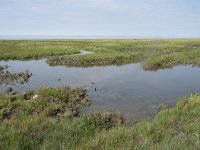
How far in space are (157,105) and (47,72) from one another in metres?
17.6

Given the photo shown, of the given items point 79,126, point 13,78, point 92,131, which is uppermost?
point 79,126

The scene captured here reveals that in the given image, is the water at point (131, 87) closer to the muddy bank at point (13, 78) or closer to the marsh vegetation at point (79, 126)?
the muddy bank at point (13, 78)

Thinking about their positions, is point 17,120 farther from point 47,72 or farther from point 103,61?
point 103,61

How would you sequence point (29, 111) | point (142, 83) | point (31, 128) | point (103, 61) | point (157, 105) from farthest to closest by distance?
point (103, 61) < point (142, 83) < point (157, 105) < point (29, 111) < point (31, 128)

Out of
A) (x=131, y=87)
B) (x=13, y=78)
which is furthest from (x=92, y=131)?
(x=13, y=78)

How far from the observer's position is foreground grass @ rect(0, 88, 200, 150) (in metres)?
8.02

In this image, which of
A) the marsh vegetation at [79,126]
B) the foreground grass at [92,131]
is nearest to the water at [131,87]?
the marsh vegetation at [79,126]

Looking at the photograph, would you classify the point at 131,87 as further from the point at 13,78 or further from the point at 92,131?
the point at 92,131

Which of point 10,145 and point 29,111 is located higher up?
point 10,145

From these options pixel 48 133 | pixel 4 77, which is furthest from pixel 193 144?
pixel 4 77

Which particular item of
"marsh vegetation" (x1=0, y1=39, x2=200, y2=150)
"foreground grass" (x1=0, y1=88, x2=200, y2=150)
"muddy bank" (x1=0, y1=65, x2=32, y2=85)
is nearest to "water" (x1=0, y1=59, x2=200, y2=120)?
"muddy bank" (x1=0, y1=65, x2=32, y2=85)

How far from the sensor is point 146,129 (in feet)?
33.4

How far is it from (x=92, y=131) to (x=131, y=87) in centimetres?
1304

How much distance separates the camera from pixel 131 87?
22.9 metres
